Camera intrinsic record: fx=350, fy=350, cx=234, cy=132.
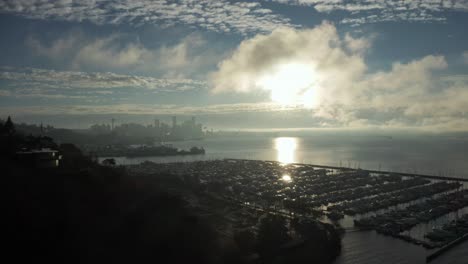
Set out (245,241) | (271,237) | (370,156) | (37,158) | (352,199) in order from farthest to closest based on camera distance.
Result: (370,156)
(352,199)
(37,158)
(271,237)
(245,241)

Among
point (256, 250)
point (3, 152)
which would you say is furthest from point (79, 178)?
point (256, 250)

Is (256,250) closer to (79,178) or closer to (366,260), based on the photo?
(366,260)

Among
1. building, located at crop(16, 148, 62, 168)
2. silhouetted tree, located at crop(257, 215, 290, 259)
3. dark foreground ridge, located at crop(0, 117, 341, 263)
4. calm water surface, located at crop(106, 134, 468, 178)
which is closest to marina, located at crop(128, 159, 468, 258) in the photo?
silhouetted tree, located at crop(257, 215, 290, 259)

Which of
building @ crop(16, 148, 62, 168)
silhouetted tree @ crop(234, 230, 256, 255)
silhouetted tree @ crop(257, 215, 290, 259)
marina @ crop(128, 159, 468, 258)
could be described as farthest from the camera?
marina @ crop(128, 159, 468, 258)

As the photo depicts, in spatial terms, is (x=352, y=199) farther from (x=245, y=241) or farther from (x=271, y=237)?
(x=245, y=241)

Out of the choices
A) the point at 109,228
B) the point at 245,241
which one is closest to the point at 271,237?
the point at 245,241

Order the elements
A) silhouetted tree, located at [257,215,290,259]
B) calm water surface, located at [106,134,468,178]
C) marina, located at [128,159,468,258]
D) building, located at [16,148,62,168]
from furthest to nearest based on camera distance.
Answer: calm water surface, located at [106,134,468,178] → marina, located at [128,159,468,258] → building, located at [16,148,62,168] → silhouetted tree, located at [257,215,290,259]

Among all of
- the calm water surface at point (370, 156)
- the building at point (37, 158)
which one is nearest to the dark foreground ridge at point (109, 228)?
the building at point (37, 158)

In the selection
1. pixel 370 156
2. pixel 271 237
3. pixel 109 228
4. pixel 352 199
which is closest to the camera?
pixel 109 228

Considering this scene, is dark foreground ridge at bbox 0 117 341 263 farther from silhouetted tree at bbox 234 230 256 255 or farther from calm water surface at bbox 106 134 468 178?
calm water surface at bbox 106 134 468 178

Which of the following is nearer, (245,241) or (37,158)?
(245,241)

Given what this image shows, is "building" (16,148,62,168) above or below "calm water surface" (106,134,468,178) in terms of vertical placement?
above
